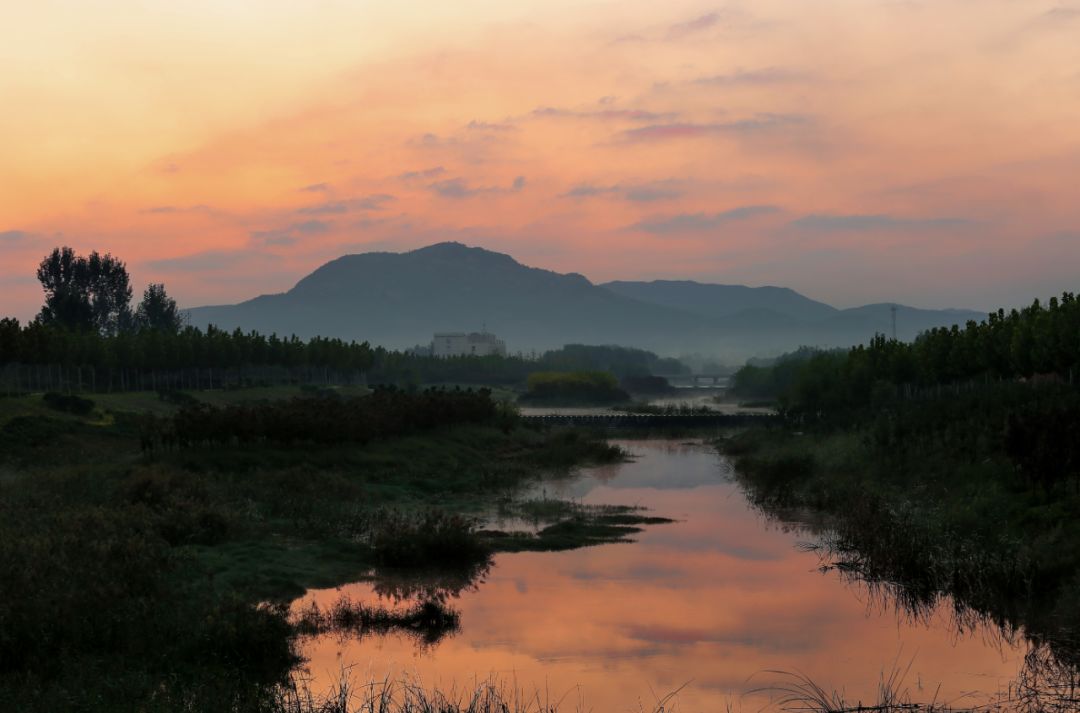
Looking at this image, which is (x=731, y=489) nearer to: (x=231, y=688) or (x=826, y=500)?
(x=826, y=500)

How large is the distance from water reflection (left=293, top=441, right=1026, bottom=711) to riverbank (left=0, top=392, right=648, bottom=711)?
92.3 inches

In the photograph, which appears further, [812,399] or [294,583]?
[812,399]

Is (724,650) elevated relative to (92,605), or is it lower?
lower

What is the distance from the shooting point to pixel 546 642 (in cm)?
2850

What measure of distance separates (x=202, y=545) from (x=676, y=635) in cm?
1804

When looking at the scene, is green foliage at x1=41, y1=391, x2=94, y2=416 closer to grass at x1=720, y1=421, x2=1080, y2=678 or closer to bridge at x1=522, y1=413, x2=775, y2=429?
bridge at x1=522, y1=413, x2=775, y2=429

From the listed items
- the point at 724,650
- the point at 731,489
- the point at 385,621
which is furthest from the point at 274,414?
the point at 724,650

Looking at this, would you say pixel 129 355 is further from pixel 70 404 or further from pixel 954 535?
pixel 954 535

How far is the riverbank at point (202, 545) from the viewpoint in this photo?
2297 cm

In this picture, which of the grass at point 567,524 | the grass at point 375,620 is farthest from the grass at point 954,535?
the grass at point 375,620

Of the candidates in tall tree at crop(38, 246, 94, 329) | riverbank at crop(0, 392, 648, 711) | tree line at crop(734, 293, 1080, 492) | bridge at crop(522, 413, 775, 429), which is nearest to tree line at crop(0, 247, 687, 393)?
tall tree at crop(38, 246, 94, 329)

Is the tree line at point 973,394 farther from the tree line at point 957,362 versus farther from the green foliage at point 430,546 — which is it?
the green foliage at point 430,546

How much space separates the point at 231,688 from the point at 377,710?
10.9 ft

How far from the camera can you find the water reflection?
24703mm
